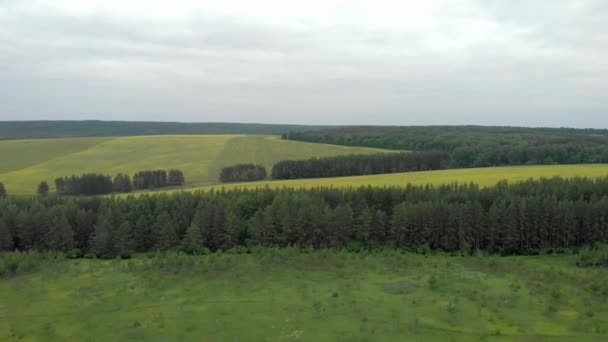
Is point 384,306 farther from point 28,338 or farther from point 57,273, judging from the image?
point 57,273

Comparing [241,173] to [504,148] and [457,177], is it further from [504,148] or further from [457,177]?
[504,148]

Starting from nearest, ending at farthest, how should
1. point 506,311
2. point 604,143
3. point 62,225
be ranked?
point 506,311 → point 62,225 → point 604,143

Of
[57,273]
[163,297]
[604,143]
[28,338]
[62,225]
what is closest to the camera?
[28,338]

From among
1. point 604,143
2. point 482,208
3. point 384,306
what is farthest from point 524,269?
point 604,143

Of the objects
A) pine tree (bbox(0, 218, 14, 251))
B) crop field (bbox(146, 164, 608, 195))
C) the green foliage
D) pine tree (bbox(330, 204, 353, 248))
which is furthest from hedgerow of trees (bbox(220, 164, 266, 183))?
the green foliage

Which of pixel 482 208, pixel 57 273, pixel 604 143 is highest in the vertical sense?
pixel 604 143

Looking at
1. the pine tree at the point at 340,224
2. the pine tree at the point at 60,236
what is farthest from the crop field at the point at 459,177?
the pine tree at the point at 60,236

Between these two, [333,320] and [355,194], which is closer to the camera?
[333,320]
